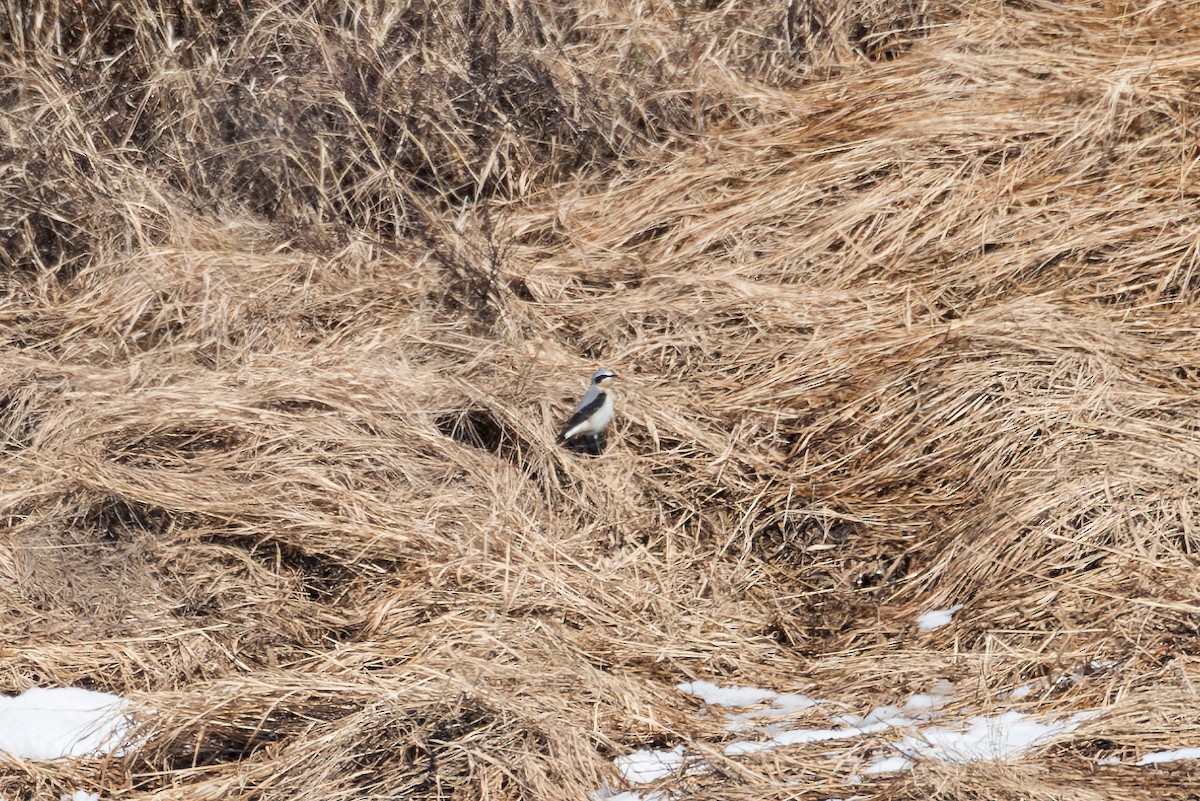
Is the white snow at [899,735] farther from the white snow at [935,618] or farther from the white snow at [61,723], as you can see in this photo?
the white snow at [61,723]

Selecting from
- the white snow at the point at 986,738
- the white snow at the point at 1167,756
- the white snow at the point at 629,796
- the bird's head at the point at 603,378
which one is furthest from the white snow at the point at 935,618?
the bird's head at the point at 603,378

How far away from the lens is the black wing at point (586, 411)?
4.20m

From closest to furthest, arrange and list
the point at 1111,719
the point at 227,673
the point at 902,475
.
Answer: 1. the point at 1111,719
2. the point at 227,673
3. the point at 902,475

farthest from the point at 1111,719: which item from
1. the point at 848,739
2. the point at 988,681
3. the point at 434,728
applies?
the point at 434,728

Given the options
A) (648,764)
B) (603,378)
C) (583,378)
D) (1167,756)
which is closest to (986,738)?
(1167,756)

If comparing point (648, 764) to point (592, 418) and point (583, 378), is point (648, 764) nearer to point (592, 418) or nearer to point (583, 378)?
point (592, 418)

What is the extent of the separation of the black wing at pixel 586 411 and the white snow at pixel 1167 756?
6.49 ft

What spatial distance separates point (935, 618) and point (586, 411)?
51.8 inches

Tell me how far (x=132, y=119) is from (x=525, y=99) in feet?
5.63

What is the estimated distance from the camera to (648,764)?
3059 millimetres

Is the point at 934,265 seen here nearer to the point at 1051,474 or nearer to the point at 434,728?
the point at 1051,474

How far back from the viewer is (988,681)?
10.5ft

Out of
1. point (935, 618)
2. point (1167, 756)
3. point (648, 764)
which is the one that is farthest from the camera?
point (935, 618)

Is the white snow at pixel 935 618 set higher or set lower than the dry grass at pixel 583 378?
lower
